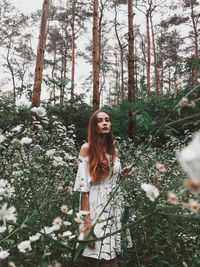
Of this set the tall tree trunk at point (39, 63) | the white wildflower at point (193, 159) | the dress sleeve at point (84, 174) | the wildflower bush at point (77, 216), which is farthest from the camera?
the tall tree trunk at point (39, 63)

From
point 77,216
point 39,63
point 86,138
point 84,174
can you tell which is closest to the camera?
point 77,216

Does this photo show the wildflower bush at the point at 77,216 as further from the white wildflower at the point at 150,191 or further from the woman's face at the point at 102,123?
the woman's face at the point at 102,123

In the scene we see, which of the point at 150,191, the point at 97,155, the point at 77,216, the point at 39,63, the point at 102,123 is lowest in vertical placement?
the point at 77,216

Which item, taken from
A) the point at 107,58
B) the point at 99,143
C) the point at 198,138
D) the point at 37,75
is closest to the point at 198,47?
the point at 107,58

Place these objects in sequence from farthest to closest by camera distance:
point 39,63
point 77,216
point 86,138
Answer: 1. point 86,138
2. point 39,63
3. point 77,216

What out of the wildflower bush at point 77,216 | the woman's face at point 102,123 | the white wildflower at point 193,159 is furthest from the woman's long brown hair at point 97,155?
the white wildflower at point 193,159

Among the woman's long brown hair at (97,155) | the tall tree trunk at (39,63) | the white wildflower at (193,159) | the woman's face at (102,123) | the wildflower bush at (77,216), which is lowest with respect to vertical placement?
the wildflower bush at (77,216)

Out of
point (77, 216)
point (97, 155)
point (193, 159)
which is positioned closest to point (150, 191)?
point (193, 159)

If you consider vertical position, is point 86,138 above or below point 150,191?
above

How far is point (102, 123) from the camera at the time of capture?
2.04m

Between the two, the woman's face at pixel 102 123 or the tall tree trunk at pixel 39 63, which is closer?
the woman's face at pixel 102 123

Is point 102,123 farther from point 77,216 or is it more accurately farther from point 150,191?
point 150,191

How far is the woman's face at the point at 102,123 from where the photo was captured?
2.01 metres

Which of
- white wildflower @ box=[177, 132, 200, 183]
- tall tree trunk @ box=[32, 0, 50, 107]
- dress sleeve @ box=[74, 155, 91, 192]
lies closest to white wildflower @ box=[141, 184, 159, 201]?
white wildflower @ box=[177, 132, 200, 183]
